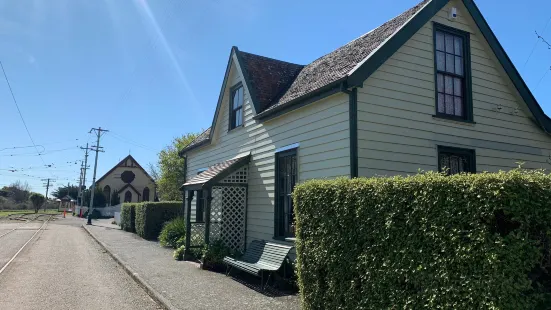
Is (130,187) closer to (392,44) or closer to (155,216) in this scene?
(155,216)

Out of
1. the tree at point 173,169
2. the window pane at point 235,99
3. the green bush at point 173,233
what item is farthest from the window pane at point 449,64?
the tree at point 173,169

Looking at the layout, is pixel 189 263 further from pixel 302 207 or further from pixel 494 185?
pixel 494 185

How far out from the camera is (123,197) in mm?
70938

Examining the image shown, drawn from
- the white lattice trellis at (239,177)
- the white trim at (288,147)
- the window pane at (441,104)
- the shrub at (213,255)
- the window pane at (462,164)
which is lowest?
the shrub at (213,255)

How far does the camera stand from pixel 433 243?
14.5 feet

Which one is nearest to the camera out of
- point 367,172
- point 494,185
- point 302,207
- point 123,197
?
point 494,185

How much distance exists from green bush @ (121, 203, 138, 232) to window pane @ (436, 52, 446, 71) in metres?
21.0

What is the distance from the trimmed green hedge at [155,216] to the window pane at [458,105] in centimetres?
1599

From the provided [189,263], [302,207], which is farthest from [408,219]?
[189,263]

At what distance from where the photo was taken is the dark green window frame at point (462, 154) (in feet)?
30.7

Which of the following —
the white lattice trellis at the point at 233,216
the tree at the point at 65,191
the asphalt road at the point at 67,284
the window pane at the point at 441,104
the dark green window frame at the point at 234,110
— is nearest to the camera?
the asphalt road at the point at 67,284

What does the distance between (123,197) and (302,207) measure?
2744 inches

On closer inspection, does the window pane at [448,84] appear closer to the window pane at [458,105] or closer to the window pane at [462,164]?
the window pane at [458,105]

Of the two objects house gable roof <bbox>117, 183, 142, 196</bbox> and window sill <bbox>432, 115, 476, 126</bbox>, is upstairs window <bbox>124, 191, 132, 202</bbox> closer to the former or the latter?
house gable roof <bbox>117, 183, 142, 196</bbox>
